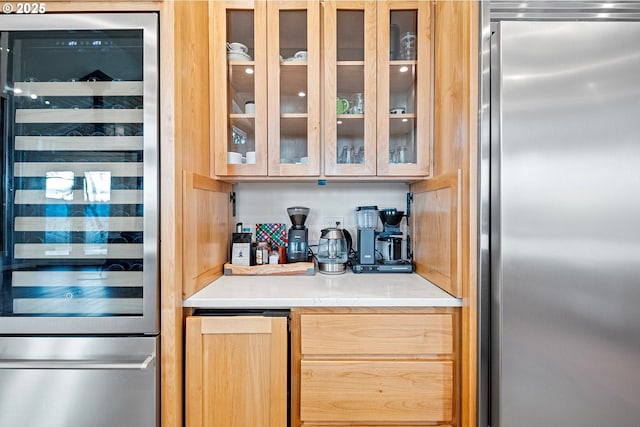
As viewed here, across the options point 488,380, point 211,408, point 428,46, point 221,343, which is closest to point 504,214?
point 488,380

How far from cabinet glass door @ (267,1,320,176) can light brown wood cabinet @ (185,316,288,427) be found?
2.32ft

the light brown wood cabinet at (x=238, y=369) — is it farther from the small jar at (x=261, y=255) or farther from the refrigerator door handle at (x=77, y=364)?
the small jar at (x=261, y=255)

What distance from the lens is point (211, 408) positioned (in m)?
1.16

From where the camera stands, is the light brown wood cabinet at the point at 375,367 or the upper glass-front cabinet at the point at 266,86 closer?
the light brown wood cabinet at the point at 375,367

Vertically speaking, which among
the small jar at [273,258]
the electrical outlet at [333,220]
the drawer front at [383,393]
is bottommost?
the drawer front at [383,393]

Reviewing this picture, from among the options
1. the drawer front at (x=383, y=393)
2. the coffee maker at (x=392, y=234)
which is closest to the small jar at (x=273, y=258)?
the coffee maker at (x=392, y=234)

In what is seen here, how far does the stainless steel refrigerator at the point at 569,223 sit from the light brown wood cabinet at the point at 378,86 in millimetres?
480

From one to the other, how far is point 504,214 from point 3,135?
5.77 feet

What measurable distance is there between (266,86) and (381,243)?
105 cm

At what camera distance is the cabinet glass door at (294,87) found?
1500 millimetres

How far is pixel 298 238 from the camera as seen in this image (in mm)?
1742

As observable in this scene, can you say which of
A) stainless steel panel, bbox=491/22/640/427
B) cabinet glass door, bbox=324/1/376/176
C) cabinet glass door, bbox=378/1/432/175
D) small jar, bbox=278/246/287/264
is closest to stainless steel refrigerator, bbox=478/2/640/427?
stainless steel panel, bbox=491/22/640/427

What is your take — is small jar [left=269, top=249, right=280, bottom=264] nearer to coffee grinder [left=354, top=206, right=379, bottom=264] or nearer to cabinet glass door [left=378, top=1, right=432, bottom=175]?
coffee grinder [left=354, top=206, right=379, bottom=264]

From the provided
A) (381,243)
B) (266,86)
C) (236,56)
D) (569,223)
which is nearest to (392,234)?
(381,243)
